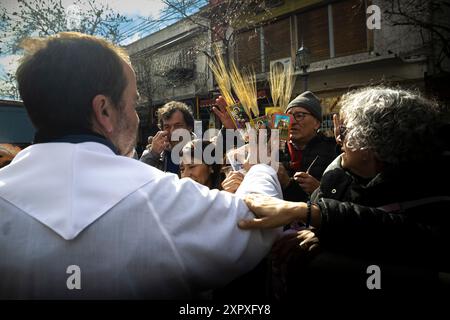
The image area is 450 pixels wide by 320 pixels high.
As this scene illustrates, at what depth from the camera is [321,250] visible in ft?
4.30

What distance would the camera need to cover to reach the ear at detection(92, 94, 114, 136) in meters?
1.13

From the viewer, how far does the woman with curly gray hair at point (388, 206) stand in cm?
118

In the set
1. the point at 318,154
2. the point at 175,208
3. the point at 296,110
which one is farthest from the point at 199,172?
the point at 175,208

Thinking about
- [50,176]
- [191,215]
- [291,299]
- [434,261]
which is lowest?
[291,299]

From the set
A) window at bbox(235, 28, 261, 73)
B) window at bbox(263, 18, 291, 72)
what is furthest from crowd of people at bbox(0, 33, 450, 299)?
window at bbox(235, 28, 261, 73)

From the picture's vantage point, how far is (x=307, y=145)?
2.93 meters

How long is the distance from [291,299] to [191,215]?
722 millimetres

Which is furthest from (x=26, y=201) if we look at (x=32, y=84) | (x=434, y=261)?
(x=434, y=261)

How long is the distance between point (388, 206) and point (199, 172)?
1.49 meters

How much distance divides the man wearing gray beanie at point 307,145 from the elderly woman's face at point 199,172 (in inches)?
23.8

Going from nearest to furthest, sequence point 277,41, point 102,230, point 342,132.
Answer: point 102,230
point 342,132
point 277,41

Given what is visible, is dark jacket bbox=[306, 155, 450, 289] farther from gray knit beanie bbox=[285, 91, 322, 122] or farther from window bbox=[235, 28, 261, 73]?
window bbox=[235, 28, 261, 73]

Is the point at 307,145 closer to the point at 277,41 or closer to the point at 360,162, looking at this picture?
the point at 360,162

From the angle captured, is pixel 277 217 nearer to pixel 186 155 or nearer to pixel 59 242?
pixel 59 242
